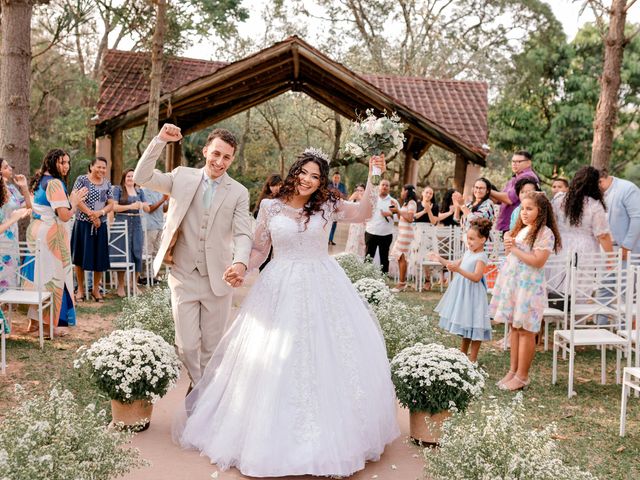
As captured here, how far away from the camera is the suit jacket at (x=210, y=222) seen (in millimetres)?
4656

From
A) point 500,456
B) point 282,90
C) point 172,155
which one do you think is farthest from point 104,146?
point 500,456

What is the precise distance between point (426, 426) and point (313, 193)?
1.84m

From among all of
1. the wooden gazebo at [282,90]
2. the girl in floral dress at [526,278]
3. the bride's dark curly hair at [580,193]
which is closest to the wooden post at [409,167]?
the wooden gazebo at [282,90]

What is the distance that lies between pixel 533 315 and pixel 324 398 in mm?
2733

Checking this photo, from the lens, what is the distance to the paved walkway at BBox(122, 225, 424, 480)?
13.0 feet

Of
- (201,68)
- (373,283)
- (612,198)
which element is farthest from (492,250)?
(201,68)

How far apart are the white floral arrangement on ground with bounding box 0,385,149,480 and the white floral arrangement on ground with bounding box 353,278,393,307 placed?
13.7 feet

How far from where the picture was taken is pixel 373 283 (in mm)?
7520

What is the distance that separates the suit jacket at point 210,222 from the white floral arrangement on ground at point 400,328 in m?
1.88

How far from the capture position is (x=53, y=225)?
23.9ft

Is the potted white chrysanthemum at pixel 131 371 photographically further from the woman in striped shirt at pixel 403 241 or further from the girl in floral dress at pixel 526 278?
the woman in striped shirt at pixel 403 241

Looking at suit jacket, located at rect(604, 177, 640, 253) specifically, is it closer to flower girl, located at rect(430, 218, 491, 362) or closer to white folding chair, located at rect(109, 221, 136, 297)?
flower girl, located at rect(430, 218, 491, 362)

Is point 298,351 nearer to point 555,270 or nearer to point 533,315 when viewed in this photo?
point 533,315

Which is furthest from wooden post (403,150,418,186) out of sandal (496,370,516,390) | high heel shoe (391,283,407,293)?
sandal (496,370,516,390)
